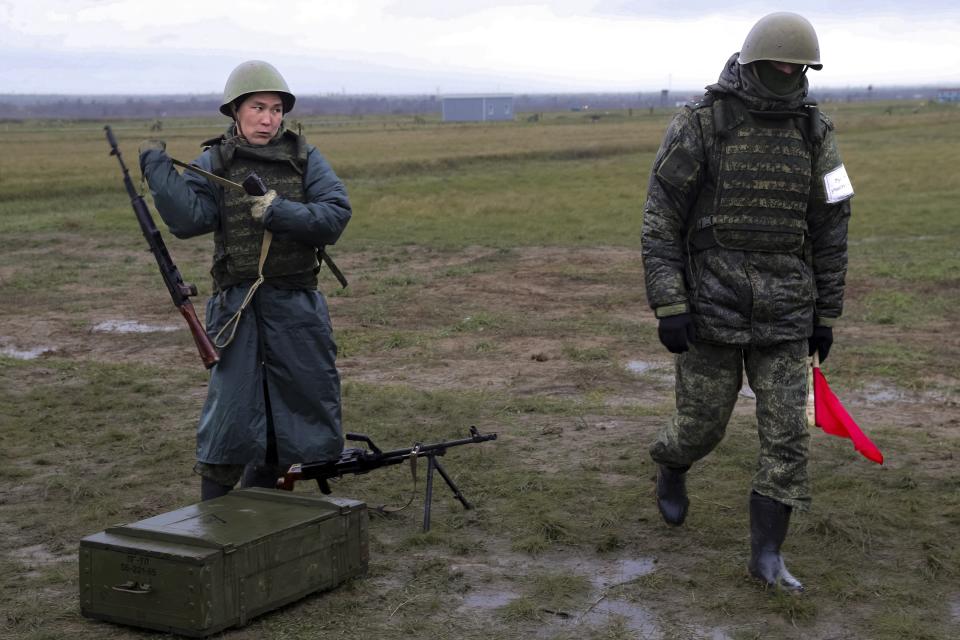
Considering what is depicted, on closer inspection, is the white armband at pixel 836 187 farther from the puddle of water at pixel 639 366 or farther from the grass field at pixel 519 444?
the puddle of water at pixel 639 366

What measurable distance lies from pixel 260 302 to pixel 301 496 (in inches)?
32.9

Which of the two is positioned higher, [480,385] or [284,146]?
[284,146]

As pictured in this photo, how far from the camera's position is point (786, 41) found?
463 centimetres

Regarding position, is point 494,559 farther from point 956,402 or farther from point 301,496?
point 956,402

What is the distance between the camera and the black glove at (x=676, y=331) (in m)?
4.73

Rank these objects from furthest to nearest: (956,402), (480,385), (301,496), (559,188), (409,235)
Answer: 1. (559,188)
2. (409,235)
3. (480,385)
4. (956,402)
5. (301,496)

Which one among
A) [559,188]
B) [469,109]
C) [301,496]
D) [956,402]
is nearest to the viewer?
[301,496]

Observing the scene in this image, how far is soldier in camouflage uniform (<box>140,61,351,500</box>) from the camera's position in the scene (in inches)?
198

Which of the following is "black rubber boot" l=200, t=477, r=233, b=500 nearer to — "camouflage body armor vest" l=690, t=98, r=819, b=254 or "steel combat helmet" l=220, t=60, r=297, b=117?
"steel combat helmet" l=220, t=60, r=297, b=117

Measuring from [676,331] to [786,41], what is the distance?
1167 millimetres

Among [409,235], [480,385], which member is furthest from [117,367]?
[409,235]

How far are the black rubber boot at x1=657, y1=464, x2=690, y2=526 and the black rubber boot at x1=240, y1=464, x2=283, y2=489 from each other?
1.73 m

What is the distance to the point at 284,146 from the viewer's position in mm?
5188

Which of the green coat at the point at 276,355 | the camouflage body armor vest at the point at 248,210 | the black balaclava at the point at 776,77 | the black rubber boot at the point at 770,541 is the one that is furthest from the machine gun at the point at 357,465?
the black balaclava at the point at 776,77
